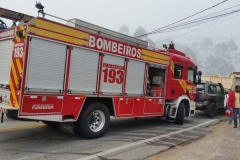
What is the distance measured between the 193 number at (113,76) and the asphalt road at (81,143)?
159 cm

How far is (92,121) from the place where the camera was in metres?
6.47

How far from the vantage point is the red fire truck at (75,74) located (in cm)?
513

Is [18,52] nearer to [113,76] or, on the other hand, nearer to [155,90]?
[113,76]

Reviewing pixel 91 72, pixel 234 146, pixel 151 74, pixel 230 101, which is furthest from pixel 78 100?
pixel 230 101

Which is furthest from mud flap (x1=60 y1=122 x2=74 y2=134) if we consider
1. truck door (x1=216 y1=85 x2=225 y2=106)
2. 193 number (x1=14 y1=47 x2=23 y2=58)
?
truck door (x1=216 y1=85 x2=225 y2=106)

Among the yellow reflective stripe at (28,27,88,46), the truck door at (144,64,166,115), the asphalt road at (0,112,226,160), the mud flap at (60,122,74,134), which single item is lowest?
the asphalt road at (0,112,226,160)

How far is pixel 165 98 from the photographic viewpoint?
354 inches

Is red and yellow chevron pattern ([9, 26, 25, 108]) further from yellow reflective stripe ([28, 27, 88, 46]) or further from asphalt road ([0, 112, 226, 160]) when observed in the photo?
asphalt road ([0, 112, 226, 160])

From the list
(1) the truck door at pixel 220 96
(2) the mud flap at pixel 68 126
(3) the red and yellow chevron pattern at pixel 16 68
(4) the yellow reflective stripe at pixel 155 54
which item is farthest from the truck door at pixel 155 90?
(1) the truck door at pixel 220 96

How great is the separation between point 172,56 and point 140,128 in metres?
3.10

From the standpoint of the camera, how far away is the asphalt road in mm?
4957

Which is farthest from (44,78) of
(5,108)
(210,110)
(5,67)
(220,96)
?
(220,96)

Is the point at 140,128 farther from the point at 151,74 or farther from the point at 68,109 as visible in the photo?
the point at 68,109

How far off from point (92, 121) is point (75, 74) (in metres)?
1.44
